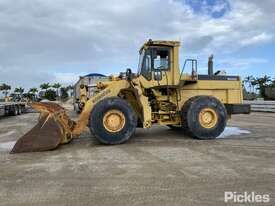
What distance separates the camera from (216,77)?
14.0 metres

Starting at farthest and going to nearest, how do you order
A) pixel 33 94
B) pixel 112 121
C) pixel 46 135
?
pixel 33 94 < pixel 112 121 < pixel 46 135

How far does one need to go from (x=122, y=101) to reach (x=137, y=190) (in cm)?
570

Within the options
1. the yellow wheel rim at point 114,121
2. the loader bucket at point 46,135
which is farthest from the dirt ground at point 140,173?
the yellow wheel rim at point 114,121

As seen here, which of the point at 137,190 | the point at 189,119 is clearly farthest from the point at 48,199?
the point at 189,119

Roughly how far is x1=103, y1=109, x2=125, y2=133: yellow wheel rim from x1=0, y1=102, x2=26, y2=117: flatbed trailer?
17933 mm

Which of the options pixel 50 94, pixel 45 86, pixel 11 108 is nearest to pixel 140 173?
pixel 11 108

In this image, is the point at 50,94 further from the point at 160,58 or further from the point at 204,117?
the point at 204,117

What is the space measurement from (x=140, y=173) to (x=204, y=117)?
5.54 m

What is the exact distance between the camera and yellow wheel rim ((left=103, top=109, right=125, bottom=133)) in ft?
39.5

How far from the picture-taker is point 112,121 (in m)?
12.1

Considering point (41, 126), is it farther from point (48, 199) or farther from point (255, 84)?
point (255, 84)

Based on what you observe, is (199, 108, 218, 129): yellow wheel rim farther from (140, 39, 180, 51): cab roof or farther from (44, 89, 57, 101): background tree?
(44, 89, 57, 101): background tree

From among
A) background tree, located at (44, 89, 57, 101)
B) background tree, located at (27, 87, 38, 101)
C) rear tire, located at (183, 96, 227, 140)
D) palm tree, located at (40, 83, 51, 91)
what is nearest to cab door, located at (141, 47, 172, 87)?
rear tire, located at (183, 96, 227, 140)

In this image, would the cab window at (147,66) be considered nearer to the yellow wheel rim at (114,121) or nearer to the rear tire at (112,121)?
the rear tire at (112,121)
